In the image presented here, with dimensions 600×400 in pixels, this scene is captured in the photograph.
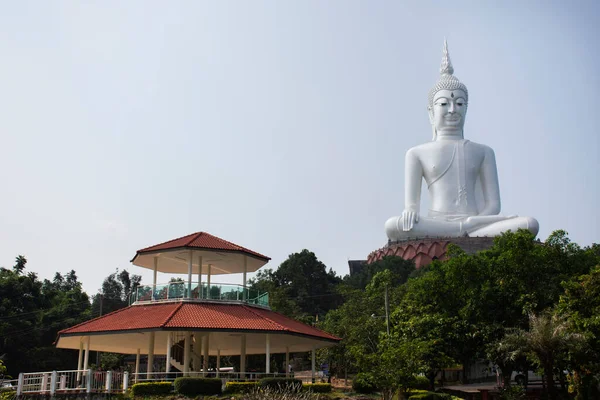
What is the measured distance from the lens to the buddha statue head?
59469 millimetres

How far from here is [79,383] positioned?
78.1 feet

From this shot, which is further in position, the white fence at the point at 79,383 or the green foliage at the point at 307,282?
the green foliage at the point at 307,282

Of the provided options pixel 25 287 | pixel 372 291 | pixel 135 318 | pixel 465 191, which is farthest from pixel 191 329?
pixel 465 191

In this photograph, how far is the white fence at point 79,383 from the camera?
22.3 metres

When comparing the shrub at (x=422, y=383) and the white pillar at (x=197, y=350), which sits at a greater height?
the white pillar at (x=197, y=350)

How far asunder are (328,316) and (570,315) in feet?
67.3

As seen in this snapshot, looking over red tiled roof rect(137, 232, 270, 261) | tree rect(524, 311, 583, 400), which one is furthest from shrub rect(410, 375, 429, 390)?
red tiled roof rect(137, 232, 270, 261)

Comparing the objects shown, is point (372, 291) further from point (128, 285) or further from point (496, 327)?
point (128, 285)

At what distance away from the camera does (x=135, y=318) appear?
82.1 feet

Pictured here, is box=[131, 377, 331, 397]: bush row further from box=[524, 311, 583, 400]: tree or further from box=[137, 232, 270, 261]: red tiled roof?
box=[524, 311, 583, 400]: tree

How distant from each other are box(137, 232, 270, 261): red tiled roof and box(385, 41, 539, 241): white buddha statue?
32450mm

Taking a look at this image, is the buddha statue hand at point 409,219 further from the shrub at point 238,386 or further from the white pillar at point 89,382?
the white pillar at point 89,382

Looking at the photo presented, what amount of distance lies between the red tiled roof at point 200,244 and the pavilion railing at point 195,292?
1470 millimetres

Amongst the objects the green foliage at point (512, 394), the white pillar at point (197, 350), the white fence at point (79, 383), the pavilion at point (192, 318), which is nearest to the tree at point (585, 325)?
the green foliage at point (512, 394)
